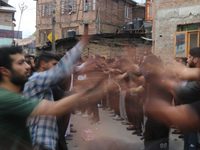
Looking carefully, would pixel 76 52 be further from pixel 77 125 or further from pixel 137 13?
pixel 137 13

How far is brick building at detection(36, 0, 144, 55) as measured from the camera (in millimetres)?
23594

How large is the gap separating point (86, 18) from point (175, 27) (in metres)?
14.7

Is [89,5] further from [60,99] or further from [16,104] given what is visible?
[16,104]

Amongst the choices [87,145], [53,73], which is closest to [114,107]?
[87,145]

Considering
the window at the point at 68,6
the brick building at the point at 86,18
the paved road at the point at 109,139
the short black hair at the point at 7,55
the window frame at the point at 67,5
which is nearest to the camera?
the short black hair at the point at 7,55

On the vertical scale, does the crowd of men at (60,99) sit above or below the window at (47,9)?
below

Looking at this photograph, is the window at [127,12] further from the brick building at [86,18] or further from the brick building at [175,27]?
the brick building at [175,27]

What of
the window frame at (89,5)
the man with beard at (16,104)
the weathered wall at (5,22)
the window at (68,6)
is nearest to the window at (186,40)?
the man with beard at (16,104)

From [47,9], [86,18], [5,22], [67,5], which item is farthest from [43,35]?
[86,18]

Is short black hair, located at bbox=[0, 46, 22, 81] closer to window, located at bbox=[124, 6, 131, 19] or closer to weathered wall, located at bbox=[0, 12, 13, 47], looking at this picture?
window, located at bbox=[124, 6, 131, 19]

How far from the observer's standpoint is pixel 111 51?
20422 millimetres

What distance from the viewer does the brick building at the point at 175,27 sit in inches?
420

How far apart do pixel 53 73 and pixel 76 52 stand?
0.53 meters

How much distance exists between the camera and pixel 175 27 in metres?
11.2
